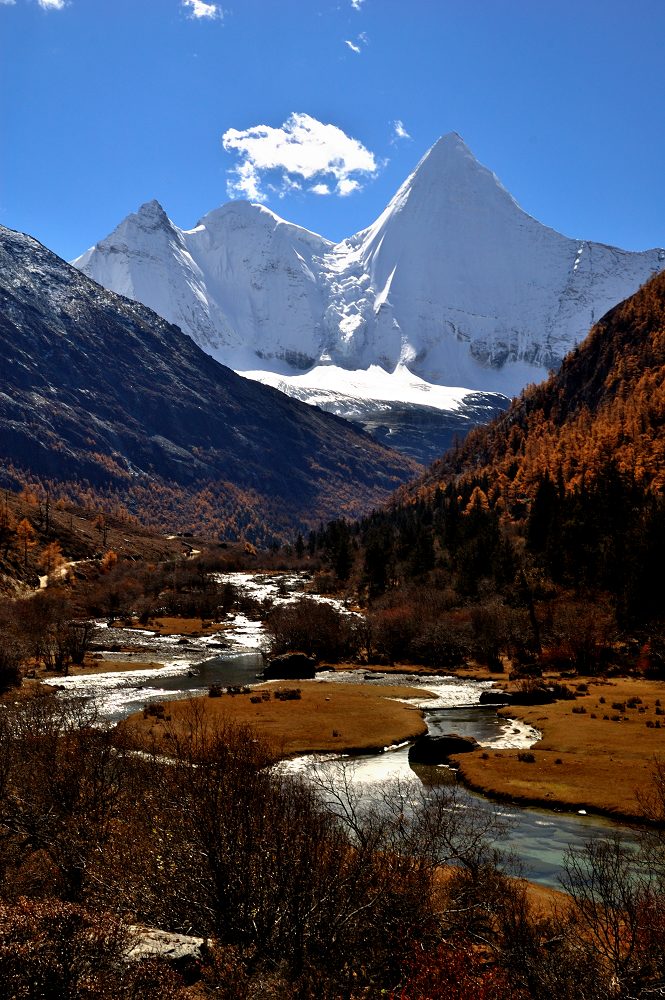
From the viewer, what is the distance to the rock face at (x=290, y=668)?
7144 centimetres

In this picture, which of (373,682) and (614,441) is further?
(614,441)

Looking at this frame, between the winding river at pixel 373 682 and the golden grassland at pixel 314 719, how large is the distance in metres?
1.68

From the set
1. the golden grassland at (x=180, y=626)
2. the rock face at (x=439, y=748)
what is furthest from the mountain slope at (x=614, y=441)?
the rock face at (x=439, y=748)

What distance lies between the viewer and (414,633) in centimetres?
8444

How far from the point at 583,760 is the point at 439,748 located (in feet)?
24.7

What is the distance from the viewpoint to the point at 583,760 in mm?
36375

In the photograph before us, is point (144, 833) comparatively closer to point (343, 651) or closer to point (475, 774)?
point (475, 774)

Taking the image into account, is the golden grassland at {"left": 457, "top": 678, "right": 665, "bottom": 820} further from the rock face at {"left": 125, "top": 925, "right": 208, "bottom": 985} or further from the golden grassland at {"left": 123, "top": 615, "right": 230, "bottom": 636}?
the golden grassland at {"left": 123, "top": 615, "right": 230, "bottom": 636}

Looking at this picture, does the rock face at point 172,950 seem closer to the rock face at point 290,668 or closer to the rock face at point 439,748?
the rock face at point 439,748

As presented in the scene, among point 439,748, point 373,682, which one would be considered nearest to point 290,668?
point 373,682

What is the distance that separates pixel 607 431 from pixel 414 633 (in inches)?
3803

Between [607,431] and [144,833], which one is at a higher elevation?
[607,431]

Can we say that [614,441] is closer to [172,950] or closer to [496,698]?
[496,698]

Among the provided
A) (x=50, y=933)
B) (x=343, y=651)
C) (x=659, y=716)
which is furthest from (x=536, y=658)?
(x=50, y=933)
